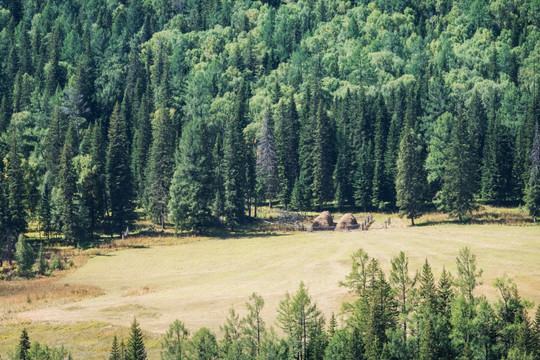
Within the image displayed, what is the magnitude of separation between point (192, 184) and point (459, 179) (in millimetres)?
41149

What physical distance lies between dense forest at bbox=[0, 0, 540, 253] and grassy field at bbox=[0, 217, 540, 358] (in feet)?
34.7

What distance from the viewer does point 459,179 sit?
362 feet

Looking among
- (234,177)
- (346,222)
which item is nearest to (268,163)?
(234,177)

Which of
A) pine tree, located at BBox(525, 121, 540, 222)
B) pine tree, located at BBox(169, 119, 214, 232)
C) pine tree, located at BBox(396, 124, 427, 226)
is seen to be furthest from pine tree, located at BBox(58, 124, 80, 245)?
pine tree, located at BBox(525, 121, 540, 222)

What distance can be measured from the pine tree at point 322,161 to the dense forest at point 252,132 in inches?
12.2

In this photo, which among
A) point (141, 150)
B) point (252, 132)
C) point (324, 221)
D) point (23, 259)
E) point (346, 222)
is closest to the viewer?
point (23, 259)

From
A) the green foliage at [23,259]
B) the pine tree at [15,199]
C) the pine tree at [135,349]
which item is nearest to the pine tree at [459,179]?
the green foliage at [23,259]

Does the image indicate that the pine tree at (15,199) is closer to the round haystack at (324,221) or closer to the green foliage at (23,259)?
the green foliage at (23,259)

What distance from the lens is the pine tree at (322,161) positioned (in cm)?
12772

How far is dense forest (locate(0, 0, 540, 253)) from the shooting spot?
109 m

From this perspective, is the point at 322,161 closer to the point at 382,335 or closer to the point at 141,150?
the point at 141,150

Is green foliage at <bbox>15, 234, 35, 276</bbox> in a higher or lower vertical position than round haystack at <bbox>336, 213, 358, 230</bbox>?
lower

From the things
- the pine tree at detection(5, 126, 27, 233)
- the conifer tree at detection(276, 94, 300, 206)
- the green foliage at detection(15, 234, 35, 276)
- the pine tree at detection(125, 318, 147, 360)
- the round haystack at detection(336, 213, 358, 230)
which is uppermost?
the conifer tree at detection(276, 94, 300, 206)

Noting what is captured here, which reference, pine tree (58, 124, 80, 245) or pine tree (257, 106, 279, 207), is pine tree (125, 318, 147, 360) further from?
pine tree (257, 106, 279, 207)
